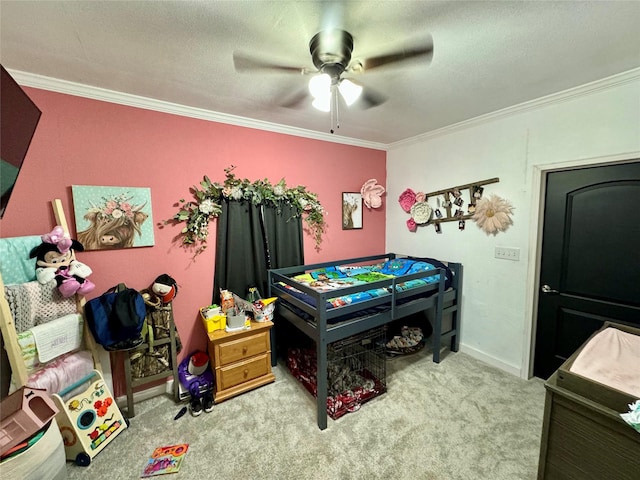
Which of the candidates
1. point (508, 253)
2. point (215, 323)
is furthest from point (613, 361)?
point (215, 323)

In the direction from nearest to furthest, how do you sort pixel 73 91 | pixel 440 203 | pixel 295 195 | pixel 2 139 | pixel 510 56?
1. pixel 2 139
2. pixel 510 56
3. pixel 73 91
4. pixel 295 195
5. pixel 440 203

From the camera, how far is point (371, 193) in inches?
128

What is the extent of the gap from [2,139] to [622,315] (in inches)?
143

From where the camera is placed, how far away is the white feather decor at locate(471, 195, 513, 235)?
2309mm

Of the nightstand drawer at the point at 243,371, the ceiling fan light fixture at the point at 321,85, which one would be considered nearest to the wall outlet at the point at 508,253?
the ceiling fan light fixture at the point at 321,85

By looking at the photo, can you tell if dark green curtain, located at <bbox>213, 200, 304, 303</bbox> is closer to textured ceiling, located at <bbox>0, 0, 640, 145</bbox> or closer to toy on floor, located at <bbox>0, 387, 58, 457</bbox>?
textured ceiling, located at <bbox>0, 0, 640, 145</bbox>

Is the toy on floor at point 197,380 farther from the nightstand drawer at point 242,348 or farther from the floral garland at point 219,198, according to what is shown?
the floral garland at point 219,198

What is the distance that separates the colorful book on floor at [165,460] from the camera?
58.4 inches

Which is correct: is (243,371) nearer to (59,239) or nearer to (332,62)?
(59,239)

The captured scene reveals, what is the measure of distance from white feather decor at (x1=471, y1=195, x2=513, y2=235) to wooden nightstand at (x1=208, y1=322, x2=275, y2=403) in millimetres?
2225

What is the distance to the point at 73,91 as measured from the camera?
175 centimetres

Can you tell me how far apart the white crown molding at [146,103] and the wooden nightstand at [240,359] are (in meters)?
1.86

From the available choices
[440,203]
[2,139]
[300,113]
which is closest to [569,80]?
[440,203]

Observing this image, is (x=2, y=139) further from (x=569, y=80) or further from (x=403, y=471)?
(x=569, y=80)
